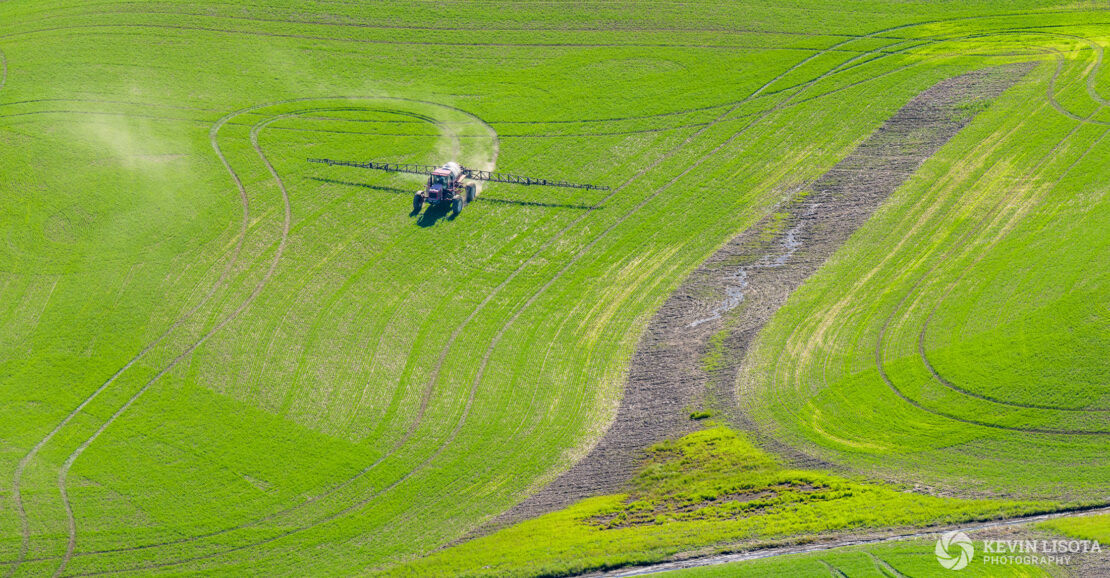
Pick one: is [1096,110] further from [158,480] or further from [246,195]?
[158,480]

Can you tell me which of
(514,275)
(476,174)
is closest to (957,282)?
(514,275)

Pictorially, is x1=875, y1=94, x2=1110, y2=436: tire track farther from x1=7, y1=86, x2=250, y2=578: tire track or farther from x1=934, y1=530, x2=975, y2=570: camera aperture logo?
x1=7, y1=86, x2=250, y2=578: tire track

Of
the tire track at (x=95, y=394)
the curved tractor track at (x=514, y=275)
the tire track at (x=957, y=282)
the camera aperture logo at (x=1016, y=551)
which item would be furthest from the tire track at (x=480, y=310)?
the camera aperture logo at (x=1016, y=551)

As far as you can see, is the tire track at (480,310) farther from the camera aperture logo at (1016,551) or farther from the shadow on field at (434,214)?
the camera aperture logo at (1016,551)

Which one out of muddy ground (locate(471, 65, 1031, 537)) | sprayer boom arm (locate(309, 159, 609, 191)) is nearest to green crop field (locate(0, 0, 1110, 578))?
sprayer boom arm (locate(309, 159, 609, 191))

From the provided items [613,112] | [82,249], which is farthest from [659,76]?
[82,249]

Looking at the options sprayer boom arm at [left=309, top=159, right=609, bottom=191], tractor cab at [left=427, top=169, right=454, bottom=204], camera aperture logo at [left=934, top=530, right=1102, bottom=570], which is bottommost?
camera aperture logo at [left=934, top=530, right=1102, bottom=570]
